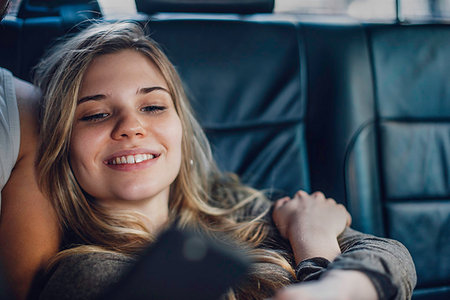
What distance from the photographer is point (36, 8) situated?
1622 mm

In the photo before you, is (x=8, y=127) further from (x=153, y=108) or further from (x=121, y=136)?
(x=153, y=108)

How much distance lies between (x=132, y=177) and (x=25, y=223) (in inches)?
10.8

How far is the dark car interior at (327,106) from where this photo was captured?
160 cm

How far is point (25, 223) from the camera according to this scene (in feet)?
3.75

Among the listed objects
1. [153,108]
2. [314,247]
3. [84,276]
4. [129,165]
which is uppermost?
[153,108]

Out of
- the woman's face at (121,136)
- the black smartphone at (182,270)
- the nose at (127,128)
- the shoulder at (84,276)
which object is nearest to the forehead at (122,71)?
the woman's face at (121,136)

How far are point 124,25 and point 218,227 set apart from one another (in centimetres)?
67

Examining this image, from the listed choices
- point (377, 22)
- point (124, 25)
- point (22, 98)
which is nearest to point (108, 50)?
point (124, 25)

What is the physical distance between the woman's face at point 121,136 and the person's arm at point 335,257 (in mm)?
377

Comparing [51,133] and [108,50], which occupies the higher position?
[108,50]

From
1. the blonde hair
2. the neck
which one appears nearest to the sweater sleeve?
the blonde hair

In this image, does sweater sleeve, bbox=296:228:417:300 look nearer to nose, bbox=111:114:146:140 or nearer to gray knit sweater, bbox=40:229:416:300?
Result: gray knit sweater, bbox=40:229:416:300

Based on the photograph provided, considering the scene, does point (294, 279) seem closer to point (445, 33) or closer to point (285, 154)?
point (285, 154)

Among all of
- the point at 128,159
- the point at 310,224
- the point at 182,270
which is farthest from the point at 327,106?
the point at 182,270
